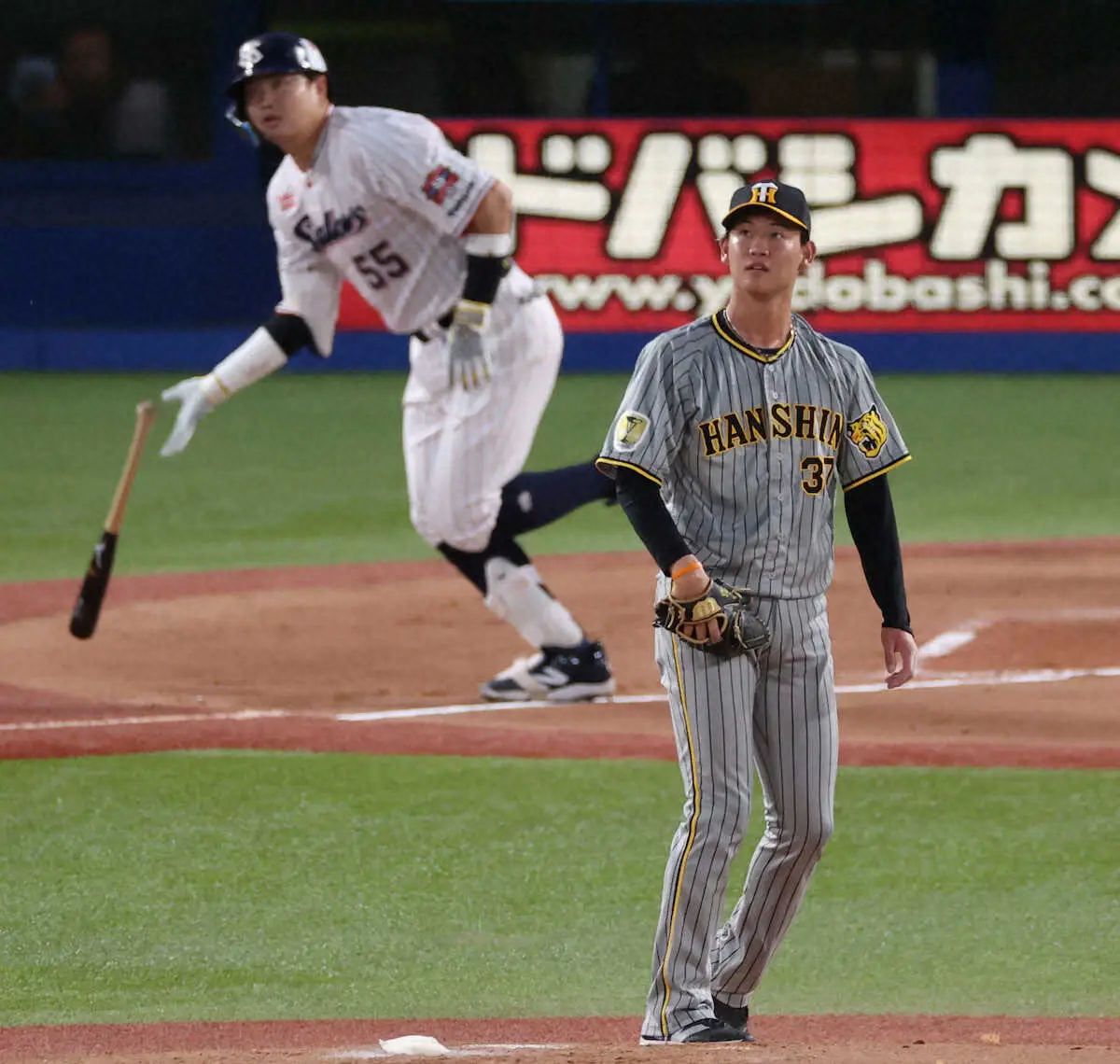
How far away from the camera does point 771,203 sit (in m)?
4.68

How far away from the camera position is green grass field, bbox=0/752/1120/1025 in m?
5.42

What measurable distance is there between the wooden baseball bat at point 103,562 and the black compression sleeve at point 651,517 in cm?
441

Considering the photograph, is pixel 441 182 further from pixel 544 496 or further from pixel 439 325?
pixel 544 496

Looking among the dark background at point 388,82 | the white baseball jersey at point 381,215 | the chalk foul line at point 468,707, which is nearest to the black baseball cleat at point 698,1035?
the chalk foul line at point 468,707

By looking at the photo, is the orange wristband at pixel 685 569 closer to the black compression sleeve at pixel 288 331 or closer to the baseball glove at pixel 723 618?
the baseball glove at pixel 723 618

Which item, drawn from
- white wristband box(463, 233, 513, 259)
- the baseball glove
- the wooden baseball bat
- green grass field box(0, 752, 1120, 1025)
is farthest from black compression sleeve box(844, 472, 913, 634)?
the wooden baseball bat

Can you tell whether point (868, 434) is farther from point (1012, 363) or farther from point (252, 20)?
point (252, 20)

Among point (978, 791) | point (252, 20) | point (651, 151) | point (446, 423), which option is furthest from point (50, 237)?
point (978, 791)

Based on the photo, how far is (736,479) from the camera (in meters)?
4.70

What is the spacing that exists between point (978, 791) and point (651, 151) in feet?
37.2

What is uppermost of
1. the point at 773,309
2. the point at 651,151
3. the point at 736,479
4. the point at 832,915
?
the point at 651,151

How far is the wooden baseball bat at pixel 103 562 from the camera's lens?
8.78 meters

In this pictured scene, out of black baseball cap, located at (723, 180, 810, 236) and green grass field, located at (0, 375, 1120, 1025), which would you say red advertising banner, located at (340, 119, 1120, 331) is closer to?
green grass field, located at (0, 375, 1120, 1025)

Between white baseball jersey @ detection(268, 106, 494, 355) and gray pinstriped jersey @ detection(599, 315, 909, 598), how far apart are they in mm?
3508
